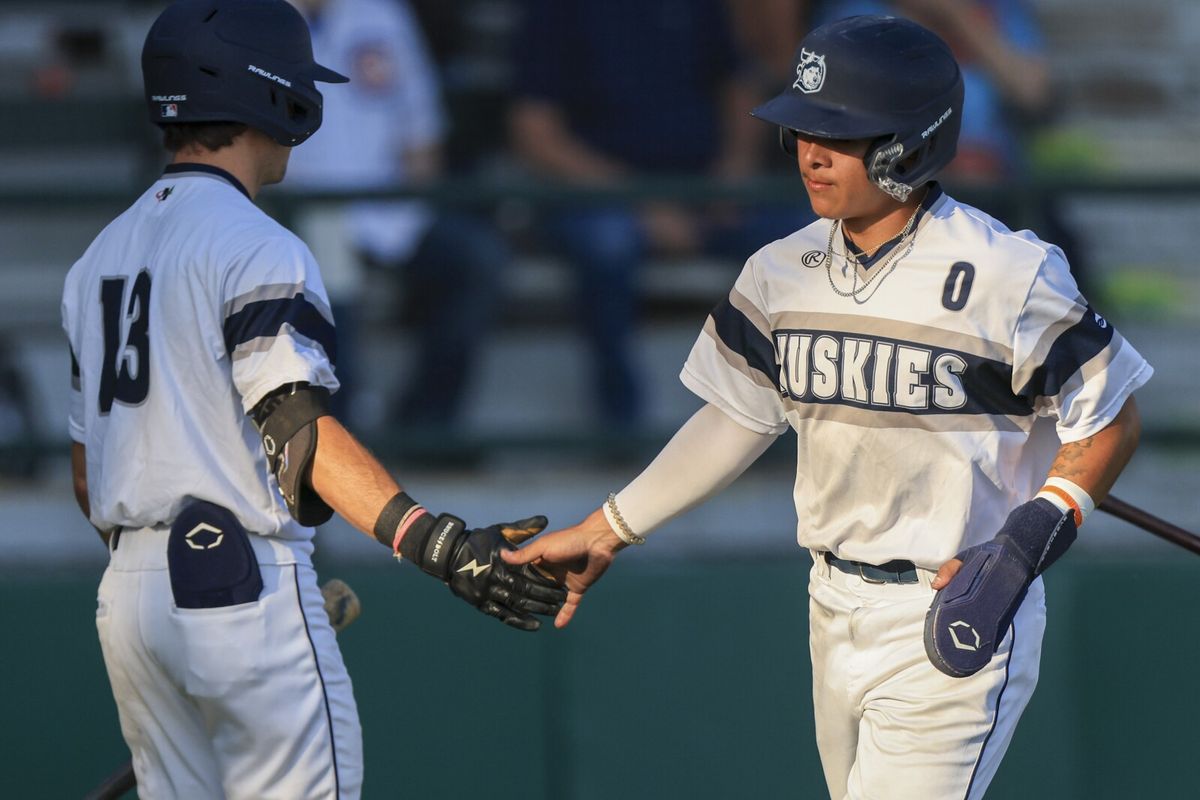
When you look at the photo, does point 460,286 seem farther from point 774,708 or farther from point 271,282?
point 271,282

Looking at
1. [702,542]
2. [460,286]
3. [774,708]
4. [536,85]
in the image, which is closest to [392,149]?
[536,85]

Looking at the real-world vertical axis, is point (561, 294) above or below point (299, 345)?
below

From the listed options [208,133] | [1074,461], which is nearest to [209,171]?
[208,133]

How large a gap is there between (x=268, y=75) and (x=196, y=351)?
0.61 metres

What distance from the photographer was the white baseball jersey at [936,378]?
341 cm

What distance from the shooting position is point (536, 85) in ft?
22.0

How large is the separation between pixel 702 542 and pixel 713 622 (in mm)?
517

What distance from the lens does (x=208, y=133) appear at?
370 centimetres

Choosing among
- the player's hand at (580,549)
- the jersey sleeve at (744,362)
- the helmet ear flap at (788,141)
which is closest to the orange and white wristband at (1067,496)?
the jersey sleeve at (744,362)

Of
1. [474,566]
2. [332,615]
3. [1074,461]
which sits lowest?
[332,615]

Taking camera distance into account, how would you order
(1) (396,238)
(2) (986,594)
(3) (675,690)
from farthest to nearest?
(1) (396,238)
(3) (675,690)
(2) (986,594)

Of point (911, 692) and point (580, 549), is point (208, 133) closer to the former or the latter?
point (580, 549)

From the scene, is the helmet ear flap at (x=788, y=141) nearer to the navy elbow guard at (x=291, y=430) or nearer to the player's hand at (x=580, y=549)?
the player's hand at (x=580, y=549)

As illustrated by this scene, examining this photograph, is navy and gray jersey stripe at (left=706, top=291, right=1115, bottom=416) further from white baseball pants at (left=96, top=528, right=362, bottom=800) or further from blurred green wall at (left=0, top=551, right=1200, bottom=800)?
blurred green wall at (left=0, top=551, right=1200, bottom=800)
